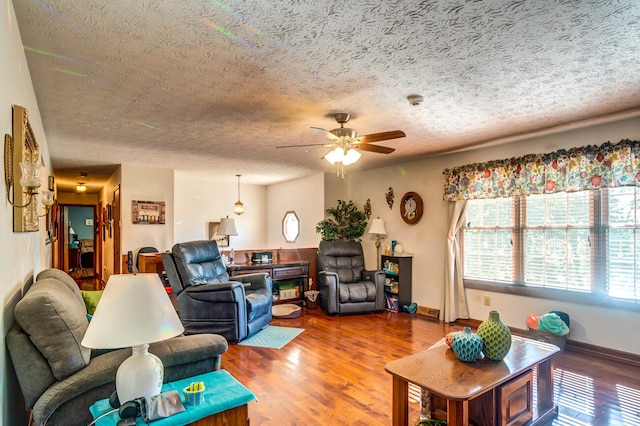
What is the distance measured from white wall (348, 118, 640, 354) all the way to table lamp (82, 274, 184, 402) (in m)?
4.09

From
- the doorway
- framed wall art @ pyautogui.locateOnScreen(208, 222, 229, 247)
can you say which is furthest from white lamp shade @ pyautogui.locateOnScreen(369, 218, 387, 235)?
the doorway

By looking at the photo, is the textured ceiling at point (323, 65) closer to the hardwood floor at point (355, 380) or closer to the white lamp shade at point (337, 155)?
the white lamp shade at point (337, 155)

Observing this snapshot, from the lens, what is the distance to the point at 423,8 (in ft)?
5.61

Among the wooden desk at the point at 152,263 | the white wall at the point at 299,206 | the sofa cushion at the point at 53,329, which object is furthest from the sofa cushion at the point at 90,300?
the white wall at the point at 299,206

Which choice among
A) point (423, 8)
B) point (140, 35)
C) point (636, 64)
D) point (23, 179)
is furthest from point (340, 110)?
point (23, 179)

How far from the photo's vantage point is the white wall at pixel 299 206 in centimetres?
680

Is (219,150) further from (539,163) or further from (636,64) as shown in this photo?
(636,64)

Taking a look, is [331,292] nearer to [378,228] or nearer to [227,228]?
[378,228]

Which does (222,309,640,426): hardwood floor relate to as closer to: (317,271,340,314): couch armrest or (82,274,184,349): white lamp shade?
(317,271,340,314): couch armrest

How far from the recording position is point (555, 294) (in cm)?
391

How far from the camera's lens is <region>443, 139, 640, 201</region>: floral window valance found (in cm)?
337

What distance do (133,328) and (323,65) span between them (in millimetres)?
1866

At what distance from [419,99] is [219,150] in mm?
2955

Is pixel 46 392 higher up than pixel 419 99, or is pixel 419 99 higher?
pixel 419 99
